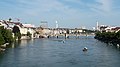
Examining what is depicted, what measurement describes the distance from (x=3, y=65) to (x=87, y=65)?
454 centimetres

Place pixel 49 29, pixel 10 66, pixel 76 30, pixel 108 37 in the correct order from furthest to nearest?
1. pixel 76 30
2. pixel 49 29
3. pixel 108 37
4. pixel 10 66

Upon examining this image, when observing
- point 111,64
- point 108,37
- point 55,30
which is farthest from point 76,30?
point 111,64

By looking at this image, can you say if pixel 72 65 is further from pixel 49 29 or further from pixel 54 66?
pixel 49 29

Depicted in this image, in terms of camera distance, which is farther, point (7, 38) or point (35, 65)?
point (7, 38)

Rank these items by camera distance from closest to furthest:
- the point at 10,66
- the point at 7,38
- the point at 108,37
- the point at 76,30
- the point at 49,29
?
the point at 10,66 < the point at 7,38 < the point at 108,37 < the point at 49,29 < the point at 76,30

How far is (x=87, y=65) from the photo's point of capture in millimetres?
18734

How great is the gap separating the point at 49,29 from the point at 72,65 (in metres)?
81.6

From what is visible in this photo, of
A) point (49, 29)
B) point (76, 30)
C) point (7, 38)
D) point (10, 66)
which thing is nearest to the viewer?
point (10, 66)

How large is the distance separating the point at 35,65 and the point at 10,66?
1.35 meters

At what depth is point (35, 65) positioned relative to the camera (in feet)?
60.7

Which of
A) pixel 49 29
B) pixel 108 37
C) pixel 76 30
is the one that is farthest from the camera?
pixel 76 30

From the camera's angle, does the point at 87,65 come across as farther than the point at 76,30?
No

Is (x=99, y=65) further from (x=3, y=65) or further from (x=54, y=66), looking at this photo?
(x=3, y=65)

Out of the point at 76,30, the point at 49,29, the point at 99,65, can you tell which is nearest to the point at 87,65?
the point at 99,65
